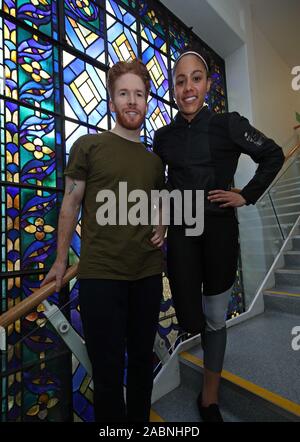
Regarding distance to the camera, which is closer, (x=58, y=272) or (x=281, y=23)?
(x=58, y=272)

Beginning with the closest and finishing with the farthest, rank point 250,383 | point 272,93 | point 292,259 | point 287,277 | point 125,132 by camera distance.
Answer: point 125,132, point 250,383, point 287,277, point 292,259, point 272,93

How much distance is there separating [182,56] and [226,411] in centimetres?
164

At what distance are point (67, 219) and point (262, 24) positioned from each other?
4564mm

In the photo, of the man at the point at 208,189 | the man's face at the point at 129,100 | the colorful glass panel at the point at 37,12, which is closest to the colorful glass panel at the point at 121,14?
the colorful glass panel at the point at 37,12

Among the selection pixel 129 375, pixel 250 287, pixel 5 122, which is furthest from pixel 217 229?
pixel 250 287

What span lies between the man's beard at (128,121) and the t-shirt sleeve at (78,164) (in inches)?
7.2

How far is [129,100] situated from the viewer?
1.04 m

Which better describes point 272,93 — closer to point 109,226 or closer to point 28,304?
point 109,226

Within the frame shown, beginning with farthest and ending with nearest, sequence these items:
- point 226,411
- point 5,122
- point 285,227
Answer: point 285,227
point 5,122
point 226,411

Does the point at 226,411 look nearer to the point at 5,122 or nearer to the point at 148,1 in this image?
the point at 5,122

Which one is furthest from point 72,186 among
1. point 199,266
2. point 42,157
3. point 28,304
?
point 42,157

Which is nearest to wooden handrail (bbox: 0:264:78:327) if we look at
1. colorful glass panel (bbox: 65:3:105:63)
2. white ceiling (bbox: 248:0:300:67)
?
colorful glass panel (bbox: 65:3:105:63)

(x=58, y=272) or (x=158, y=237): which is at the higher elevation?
(x=158, y=237)
